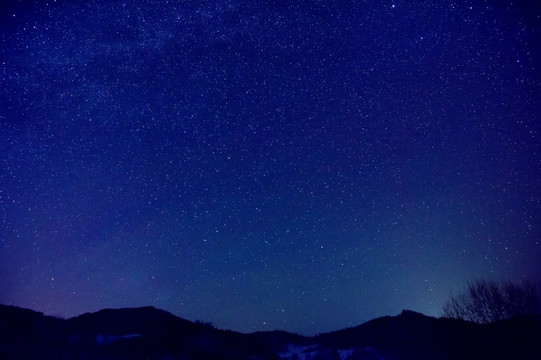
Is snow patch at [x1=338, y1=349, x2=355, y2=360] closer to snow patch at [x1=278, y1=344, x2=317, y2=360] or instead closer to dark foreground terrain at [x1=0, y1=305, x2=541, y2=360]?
dark foreground terrain at [x1=0, y1=305, x2=541, y2=360]

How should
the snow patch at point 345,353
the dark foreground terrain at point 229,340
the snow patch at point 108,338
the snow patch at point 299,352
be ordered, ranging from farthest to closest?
the snow patch at point 299,352
the snow patch at point 345,353
the snow patch at point 108,338
the dark foreground terrain at point 229,340

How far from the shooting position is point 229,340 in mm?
23547

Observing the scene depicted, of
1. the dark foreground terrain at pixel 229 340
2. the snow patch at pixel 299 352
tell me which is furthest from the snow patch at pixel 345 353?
the snow patch at pixel 299 352

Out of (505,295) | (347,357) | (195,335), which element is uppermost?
(505,295)

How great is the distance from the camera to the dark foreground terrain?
1922cm

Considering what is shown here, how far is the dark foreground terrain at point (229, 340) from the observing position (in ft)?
63.1

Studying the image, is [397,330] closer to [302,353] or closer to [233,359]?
[302,353]

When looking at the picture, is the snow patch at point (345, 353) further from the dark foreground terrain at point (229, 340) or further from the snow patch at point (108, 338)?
the snow patch at point (108, 338)

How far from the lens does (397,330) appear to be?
2427cm

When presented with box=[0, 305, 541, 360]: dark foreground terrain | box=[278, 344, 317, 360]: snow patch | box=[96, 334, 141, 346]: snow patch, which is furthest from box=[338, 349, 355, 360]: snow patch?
box=[96, 334, 141, 346]: snow patch

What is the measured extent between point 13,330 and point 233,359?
1293 cm

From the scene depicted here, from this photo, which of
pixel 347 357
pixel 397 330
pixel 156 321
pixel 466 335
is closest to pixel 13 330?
pixel 156 321

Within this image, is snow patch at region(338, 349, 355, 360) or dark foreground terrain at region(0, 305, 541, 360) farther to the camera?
snow patch at region(338, 349, 355, 360)

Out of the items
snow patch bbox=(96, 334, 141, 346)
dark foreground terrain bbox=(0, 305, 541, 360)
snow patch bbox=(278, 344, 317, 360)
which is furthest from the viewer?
snow patch bbox=(278, 344, 317, 360)
